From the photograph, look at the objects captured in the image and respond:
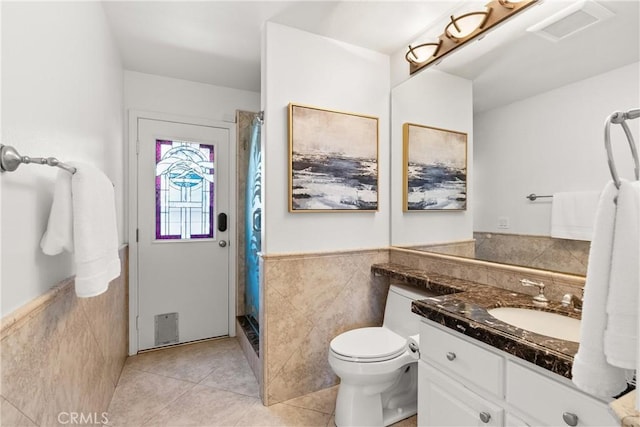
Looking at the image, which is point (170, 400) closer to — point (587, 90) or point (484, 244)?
point (484, 244)

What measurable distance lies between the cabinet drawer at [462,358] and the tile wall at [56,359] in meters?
1.28

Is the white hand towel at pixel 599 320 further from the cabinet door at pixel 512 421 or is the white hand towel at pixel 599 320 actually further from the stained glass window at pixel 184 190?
the stained glass window at pixel 184 190

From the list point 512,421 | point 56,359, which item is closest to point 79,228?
point 56,359

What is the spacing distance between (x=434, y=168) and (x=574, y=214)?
0.88m

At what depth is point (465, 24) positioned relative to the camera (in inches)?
65.9

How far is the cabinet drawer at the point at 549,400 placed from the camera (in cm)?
77

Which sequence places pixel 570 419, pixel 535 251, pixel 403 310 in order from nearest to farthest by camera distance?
pixel 570 419 → pixel 535 251 → pixel 403 310

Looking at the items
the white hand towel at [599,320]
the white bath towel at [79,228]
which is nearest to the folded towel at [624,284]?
the white hand towel at [599,320]

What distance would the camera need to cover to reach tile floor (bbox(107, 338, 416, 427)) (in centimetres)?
177

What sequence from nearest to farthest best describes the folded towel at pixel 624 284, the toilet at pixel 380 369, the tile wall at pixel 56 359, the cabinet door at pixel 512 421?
the folded towel at pixel 624 284 < the tile wall at pixel 56 359 < the cabinet door at pixel 512 421 < the toilet at pixel 380 369

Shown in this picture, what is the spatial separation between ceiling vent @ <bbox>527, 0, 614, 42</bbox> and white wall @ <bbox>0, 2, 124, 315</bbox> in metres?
1.92

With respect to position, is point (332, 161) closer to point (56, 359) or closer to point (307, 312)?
Answer: point (307, 312)

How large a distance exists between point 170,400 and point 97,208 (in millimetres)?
1543

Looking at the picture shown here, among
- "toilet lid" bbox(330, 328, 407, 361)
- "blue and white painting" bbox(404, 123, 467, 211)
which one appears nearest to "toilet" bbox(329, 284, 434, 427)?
"toilet lid" bbox(330, 328, 407, 361)
